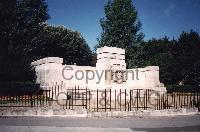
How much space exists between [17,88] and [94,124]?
1050 cm

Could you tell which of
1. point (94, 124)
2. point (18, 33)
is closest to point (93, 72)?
point (94, 124)

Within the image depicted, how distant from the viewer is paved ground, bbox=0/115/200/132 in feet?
33.0

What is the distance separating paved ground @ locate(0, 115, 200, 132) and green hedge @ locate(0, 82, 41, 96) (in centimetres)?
765

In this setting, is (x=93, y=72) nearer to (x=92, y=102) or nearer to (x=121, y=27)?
(x=92, y=102)

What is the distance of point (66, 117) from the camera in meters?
12.7

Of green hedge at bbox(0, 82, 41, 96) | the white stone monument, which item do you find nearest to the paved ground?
the white stone monument

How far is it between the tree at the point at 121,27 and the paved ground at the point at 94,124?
94.8 feet

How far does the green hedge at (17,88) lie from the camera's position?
62.6 ft

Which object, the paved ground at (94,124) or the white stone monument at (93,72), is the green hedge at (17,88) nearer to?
the white stone monument at (93,72)

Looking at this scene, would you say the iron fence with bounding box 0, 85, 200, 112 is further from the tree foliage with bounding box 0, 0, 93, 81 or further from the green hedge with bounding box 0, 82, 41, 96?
the tree foliage with bounding box 0, 0, 93, 81

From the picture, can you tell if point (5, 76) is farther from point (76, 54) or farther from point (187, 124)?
point (76, 54)

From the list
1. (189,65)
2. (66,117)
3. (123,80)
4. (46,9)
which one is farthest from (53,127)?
(46,9)

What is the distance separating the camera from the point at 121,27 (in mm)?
43688

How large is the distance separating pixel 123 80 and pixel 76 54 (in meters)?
29.2
